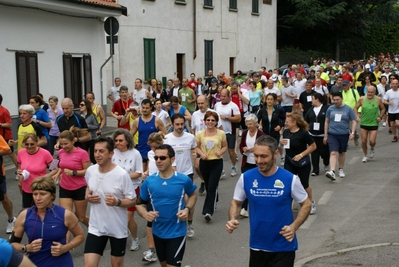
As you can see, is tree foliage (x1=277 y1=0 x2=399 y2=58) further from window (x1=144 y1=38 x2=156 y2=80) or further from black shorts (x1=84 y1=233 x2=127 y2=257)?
black shorts (x1=84 y1=233 x2=127 y2=257)

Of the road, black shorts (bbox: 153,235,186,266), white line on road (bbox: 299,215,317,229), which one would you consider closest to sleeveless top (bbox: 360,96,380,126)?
the road

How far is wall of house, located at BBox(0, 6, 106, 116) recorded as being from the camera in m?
17.7

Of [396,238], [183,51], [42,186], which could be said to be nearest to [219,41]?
[183,51]

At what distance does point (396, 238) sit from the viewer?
28.8 feet

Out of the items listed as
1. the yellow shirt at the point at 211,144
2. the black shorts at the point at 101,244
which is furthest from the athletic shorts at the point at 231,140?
the black shorts at the point at 101,244

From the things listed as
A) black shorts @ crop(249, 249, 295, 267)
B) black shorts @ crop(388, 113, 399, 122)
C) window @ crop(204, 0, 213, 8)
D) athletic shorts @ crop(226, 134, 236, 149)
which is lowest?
black shorts @ crop(249, 249, 295, 267)

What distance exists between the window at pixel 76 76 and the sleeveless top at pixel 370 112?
977cm

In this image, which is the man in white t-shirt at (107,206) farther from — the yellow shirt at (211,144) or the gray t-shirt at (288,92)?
the gray t-shirt at (288,92)

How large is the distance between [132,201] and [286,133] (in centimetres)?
429

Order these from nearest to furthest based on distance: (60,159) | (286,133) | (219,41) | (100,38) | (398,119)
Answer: (60,159) → (286,133) → (398,119) → (100,38) → (219,41)

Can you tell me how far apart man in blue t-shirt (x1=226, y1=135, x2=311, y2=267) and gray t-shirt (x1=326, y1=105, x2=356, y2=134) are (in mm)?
7355

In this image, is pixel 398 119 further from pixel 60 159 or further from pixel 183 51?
pixel 183 51

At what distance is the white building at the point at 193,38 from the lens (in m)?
27.5

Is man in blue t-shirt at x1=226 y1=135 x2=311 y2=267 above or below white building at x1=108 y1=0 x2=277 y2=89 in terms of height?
below
